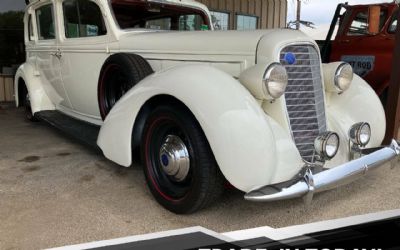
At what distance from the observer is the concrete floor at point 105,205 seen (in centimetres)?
232

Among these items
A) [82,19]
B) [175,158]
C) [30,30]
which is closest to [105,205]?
→ [175,158]

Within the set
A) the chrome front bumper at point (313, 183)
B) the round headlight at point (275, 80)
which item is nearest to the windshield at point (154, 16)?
the round headlight at point (275, 80)

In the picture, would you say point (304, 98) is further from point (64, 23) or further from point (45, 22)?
point (45, 22)

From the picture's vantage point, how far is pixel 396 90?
374 centimetres

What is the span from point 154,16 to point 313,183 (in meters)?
2.60

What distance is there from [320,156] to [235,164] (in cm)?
61

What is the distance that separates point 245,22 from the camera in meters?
10.2

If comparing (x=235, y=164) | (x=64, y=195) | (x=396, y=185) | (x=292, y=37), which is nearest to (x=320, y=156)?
(x=235, y=164)

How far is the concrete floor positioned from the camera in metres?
2.32

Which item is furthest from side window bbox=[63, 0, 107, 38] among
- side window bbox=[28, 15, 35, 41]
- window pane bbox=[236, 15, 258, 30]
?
window pane bbox=[236, 15, 258, 30]

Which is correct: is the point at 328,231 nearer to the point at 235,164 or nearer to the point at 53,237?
the point at 235,164

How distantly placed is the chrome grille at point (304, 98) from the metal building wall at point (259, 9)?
6.74 m

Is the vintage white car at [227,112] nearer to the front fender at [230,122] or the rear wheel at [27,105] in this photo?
the front fender at [230,122]

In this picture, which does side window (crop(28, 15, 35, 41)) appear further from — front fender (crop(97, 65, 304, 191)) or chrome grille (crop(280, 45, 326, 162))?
chrome grille (crop(280, 45, 326, 162))
